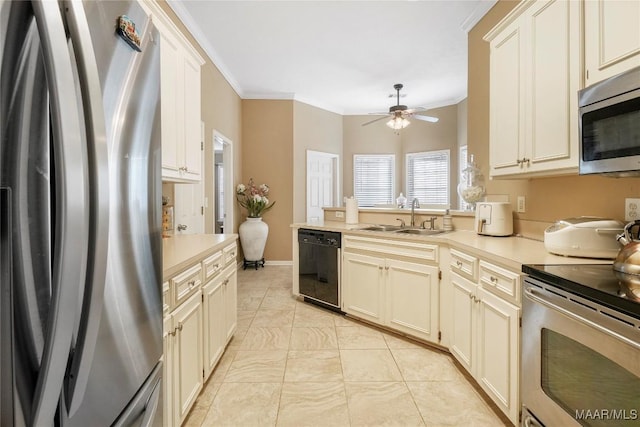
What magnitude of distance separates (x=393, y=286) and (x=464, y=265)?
769 millimetres

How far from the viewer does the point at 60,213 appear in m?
0.56

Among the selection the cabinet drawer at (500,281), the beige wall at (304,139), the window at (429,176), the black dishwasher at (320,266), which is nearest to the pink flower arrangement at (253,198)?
the beige wall at (304,139)

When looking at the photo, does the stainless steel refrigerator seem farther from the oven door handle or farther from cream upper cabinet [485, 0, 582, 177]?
cream upper cabinet [485, 0, 582, 177]

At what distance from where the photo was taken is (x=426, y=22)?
3.39 meters

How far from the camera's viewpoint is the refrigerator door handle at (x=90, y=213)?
611 millimetres

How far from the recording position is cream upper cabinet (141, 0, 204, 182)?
1.83m

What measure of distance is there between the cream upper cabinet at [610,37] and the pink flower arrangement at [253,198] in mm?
4281

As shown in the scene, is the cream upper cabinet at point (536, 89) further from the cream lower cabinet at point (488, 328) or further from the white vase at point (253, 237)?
the white vase at point (253, 237)

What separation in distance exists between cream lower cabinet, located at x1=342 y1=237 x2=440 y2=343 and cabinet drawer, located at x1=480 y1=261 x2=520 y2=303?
63 cm

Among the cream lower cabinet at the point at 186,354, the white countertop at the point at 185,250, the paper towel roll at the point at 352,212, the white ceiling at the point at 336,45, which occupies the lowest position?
the cream lower cabinet at the point at 186,354

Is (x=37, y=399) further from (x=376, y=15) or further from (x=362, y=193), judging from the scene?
(x=362, y=193)

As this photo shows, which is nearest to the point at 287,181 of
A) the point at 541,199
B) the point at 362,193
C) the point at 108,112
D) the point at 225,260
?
the point at 362,193

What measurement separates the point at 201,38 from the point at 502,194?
3.55 metres

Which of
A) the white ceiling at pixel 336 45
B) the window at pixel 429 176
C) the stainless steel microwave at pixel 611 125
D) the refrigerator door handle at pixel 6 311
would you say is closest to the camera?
the refrigerator door handle at pixel 6 311
